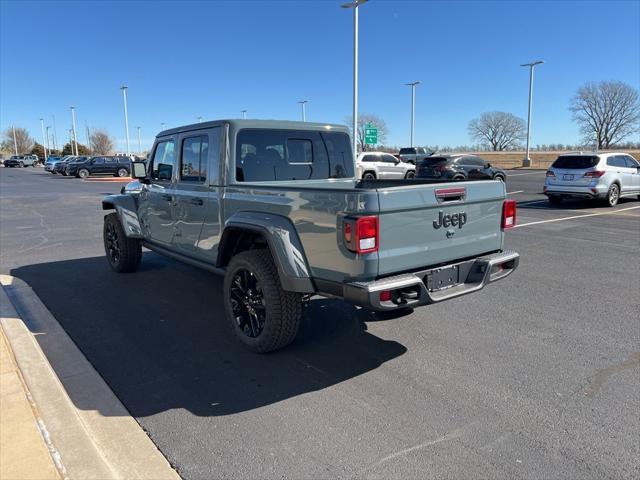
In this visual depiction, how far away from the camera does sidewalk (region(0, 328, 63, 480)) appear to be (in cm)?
260

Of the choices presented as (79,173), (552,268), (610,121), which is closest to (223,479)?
(552,268)

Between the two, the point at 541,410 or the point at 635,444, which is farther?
the point at 541,410

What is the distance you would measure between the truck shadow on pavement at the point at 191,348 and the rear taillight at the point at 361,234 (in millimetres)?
1102

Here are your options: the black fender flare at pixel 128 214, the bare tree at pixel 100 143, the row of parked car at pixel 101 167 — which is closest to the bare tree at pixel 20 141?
the bare tree at pixel 100 143

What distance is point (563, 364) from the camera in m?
4.00

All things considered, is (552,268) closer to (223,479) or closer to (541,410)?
(541,410)

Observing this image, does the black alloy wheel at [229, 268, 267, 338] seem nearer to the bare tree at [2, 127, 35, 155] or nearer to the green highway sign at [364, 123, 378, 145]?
the green highway sign at [364, 123, 378, 145]

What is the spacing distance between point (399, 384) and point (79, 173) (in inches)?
1566

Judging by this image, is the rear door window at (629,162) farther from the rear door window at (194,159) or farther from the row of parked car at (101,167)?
the row of parked car at (101,167)

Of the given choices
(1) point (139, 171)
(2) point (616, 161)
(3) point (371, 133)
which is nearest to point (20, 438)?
(1) point (139, 171)

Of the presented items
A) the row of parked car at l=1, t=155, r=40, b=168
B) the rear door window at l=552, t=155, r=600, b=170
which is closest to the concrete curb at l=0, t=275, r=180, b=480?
the rear door window at l=552, t=155, r=600, b=170

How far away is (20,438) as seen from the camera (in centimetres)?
289

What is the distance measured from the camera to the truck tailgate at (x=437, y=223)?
11.4ft

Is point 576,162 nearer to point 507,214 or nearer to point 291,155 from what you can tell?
point 507,214
